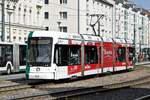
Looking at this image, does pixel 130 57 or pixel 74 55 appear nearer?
pixel 74 55

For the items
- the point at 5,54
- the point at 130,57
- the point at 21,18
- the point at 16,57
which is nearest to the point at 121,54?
the point at 130,57

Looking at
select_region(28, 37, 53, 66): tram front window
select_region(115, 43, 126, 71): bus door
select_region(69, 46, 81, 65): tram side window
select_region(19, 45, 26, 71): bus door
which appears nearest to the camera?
select_region(28, 37, 53, 66): tram front window

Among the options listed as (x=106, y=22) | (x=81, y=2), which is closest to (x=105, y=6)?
(x=106, y=22)

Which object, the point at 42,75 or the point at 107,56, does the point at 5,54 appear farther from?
the point at 42,75

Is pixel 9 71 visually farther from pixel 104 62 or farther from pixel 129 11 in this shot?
pixel 129 11

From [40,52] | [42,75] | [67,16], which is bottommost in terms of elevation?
[42,75]

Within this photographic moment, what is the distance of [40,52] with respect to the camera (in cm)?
2755

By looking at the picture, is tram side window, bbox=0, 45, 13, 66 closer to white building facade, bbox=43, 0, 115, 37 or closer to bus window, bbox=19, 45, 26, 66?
bus window, bbox=19, 45, 26, 66

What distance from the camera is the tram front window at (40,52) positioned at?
27320mm

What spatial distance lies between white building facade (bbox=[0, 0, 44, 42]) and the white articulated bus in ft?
63.7

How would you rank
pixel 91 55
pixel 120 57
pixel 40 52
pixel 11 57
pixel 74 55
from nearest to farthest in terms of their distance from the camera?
pixel 40 52
pixel 74 55
pixel 91 55
pixel 120 57
pixel 11 57

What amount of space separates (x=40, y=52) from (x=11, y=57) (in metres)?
14.8

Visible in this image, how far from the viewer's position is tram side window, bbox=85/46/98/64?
32656mm

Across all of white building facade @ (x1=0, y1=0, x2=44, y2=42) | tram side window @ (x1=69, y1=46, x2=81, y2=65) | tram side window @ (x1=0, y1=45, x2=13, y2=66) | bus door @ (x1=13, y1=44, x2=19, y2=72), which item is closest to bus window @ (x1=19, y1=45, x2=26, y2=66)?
bus door @ (x1=13, y1=44, x2=19, y2=72)
